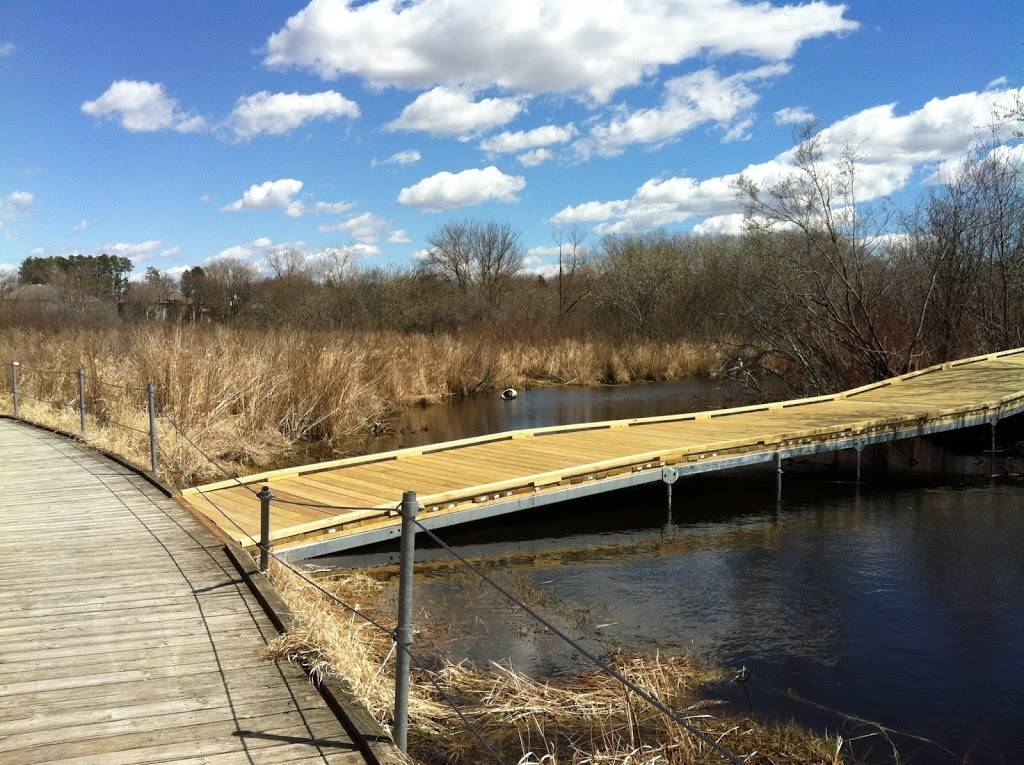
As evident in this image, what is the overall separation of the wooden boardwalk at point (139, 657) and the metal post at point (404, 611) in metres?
0.20

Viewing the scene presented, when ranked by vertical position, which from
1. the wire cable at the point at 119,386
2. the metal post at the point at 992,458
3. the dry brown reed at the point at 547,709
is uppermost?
the wire cable at the point at 119,386

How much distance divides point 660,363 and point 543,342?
3.97 meters

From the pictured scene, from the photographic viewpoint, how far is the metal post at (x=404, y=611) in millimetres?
3004

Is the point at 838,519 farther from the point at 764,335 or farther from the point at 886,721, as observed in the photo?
the point at 764,335

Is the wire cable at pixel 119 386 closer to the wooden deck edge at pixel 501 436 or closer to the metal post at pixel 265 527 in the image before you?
the wooden deck edge at pixel 501 436

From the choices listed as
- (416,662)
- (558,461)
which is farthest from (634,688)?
(558,461)

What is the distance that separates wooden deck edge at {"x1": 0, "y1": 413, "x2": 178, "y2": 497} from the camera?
808cm

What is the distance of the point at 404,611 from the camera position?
3.11 meters

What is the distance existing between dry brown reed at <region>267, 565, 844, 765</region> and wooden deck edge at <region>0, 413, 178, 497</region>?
3103 millimetres

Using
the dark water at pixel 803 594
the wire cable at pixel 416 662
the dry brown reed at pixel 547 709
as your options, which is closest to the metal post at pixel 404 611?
the wire cable at pixel 416 662

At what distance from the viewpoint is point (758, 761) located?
4.46 m

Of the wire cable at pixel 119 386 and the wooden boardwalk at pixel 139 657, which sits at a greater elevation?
the wire cable at pixel 119 386

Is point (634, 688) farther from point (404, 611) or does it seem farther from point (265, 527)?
point (265, 527)

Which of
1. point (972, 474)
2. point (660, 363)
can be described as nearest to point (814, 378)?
point (972, 474)
